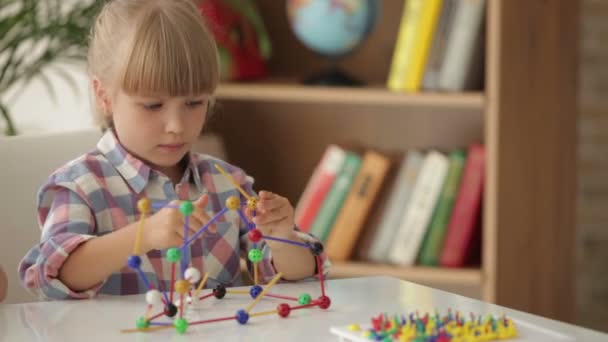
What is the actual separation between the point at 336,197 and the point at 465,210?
31 centimetres

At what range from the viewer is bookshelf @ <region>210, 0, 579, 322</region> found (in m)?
2.37

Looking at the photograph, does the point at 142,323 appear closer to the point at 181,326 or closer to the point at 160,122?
the point at 181,326

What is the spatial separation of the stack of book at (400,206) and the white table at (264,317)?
126cm

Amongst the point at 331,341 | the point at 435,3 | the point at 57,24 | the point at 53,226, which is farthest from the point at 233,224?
the point at 435,3

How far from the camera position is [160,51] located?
50.9 inches

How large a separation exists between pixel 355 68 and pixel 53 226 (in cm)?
163

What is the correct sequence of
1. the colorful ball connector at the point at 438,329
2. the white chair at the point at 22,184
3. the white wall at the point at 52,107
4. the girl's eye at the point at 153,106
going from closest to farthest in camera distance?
1. the colorful ball connector at the point at 438,329
2. the girl's eye at the point at 153,106
3. the white chair at the point at 22,184
4. the white wall at the point at 52,107

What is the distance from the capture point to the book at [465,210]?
2.45 m

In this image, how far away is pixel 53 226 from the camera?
49.5 inches

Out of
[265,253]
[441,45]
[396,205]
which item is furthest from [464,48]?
[265,253]

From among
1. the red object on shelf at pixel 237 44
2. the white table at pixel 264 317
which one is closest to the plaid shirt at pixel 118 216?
the white table at pixel 264 317

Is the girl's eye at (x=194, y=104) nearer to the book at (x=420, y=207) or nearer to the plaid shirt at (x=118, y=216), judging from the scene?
the plaid shirt at (x=118, y=216)

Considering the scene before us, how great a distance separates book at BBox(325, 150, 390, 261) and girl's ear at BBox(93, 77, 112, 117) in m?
1.19

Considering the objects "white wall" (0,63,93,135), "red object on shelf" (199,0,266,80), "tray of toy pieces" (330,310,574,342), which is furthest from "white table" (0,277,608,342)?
"white wall" (0,63,93,135)
